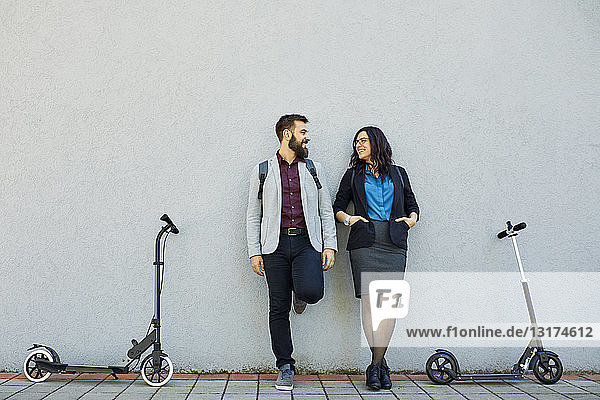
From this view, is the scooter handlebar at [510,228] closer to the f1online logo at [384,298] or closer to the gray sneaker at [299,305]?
the f1online logo at [384,298]

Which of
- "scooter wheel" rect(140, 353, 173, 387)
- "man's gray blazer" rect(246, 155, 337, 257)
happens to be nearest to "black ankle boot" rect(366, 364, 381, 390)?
"man's gray blazer" rect(246, 155, 337, 257)

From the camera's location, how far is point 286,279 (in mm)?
4043

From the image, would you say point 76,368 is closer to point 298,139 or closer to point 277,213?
point 277,213

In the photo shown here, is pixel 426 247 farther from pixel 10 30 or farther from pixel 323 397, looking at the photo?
pixel 10 30

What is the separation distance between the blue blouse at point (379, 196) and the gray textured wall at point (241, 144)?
33cm

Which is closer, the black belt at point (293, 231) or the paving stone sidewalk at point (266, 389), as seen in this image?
the paving stone sidewalk at point (266, 389)

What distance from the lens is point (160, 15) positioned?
4.45m

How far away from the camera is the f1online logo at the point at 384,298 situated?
4.09m

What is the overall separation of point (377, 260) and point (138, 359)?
169 cm

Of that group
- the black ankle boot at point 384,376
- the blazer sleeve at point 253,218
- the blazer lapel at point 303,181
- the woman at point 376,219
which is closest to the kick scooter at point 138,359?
the blazer sleeve at point 253,218

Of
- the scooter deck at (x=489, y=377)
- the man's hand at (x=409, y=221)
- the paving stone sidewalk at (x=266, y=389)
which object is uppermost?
the man's hand at (x=409, y=221)

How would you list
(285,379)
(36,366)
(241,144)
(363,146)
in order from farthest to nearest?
(241,144)
(363,146)
(36,366)
(285,379)

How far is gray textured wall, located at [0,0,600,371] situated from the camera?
4.32 m

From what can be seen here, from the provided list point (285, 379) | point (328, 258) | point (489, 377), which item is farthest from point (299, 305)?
point (489, 377)
